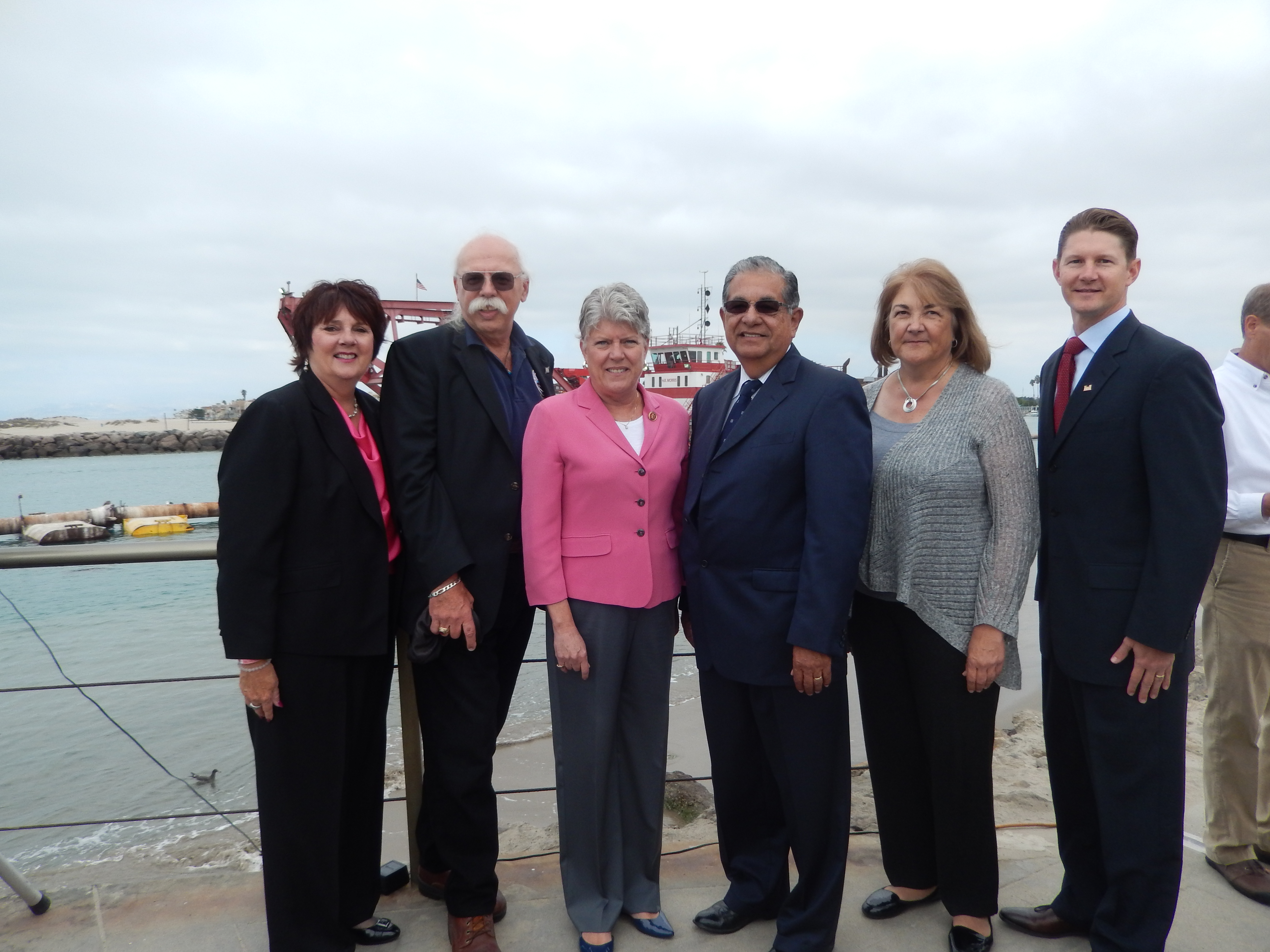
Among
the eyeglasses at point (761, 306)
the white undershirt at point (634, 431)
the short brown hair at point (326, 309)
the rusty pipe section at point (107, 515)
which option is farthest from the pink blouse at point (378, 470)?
the rusty pipe section at point (107, 515)

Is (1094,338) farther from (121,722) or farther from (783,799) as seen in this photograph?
(121,722)

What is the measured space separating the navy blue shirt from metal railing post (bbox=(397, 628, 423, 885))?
67cm

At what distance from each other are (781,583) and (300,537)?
1.24 m

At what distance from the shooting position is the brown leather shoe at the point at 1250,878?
7.66 ft

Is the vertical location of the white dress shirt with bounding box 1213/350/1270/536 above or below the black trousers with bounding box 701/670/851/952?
above

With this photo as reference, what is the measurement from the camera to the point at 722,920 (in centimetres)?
223

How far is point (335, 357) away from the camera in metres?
2.10

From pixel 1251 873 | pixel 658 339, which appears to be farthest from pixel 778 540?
pixel 658 339

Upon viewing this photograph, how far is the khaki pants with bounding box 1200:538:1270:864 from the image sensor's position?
2.50 metres

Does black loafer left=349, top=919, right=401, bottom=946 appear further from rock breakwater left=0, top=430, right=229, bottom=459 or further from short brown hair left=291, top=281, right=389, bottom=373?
rock breakwater left=0, top=430, right=229, bottom=459

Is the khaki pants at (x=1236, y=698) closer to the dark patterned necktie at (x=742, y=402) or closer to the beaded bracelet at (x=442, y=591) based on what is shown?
the dark patterned necktie at (x=742, y=402)

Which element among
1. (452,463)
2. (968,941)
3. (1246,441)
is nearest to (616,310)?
(452,463)

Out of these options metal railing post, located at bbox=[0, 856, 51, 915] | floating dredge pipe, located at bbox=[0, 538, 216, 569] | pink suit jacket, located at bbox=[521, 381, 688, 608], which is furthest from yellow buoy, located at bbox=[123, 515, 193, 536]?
pink suit jacket, located at bbox=[521, 381, 688, 608]

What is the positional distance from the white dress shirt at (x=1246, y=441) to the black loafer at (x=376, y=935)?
2.82 metres
